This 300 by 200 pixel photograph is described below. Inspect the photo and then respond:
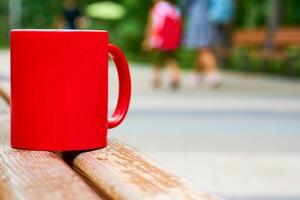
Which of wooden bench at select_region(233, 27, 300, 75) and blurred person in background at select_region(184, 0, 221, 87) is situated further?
wooden bench at select_region(233, 27, 300, 75)

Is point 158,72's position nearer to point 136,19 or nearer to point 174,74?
point 174,74

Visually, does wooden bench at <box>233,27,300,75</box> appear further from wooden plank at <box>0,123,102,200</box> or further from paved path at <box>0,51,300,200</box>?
wooden plank at <box>0,123,102,200</box>

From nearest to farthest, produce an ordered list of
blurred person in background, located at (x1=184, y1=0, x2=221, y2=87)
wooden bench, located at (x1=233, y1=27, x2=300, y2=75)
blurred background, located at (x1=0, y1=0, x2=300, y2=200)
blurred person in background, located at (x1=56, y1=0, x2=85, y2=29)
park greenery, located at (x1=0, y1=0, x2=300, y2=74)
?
1. blurred background, located at (x1=0, y1=0, x2=300, y2=200)
2. blurred person in background, located at (x1=184, y1=0, x2=221, y2=87)
3. blurred person in background, located at (x1=56, y1=0, x2=85, y2=29)
4. wooden bench, located at (x1=233, y1=27, x2=300, y2=75)
5. park greenery, located at (x1=0, y1=0, x2=300, y2=74)

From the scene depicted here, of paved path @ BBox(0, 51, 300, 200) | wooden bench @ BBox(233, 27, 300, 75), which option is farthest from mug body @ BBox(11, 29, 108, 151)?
wooden bench @ BBox(233, 27, 300, 75)

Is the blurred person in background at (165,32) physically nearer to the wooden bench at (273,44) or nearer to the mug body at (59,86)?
the wooden bench at (273,44)

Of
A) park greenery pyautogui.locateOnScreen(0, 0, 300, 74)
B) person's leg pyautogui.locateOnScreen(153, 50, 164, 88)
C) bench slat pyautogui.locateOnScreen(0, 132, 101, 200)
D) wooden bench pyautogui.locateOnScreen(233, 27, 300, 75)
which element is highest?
bench slat pyautogui.locateOnScreen(0, 132, 101, 200)

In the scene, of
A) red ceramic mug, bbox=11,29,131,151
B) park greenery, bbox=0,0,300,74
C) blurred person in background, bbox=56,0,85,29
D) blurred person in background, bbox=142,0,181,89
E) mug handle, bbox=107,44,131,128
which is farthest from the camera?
park greenery, bbox=0,0,300,74

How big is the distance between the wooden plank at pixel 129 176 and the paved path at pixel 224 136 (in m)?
1.86

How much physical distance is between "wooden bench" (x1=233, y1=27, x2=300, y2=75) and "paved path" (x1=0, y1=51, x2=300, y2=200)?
452 centimetres

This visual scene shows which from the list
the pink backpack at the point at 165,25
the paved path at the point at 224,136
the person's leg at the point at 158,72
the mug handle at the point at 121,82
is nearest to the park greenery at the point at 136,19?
the person's leg at the point at 158,72

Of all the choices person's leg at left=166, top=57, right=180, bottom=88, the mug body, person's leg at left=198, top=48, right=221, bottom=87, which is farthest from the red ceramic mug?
person's leg at left=198, top=48, right=221, bottom=87

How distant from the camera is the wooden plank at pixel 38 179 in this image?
47.7 inches

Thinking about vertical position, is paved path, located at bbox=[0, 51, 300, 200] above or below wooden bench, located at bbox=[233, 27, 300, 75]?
above

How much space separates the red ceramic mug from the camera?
1.59 meters
